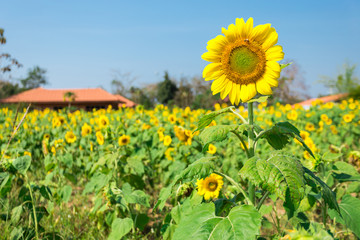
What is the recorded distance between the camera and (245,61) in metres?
1.56

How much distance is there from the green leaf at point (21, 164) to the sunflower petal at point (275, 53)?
1.64m

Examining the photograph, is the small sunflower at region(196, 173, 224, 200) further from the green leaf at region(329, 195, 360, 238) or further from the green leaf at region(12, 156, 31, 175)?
the green leaf at region(12, 156, 31, 175)

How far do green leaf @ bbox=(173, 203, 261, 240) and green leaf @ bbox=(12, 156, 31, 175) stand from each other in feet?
4.04

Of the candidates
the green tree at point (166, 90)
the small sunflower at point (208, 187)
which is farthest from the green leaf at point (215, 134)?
the green tree at point (166, 90)

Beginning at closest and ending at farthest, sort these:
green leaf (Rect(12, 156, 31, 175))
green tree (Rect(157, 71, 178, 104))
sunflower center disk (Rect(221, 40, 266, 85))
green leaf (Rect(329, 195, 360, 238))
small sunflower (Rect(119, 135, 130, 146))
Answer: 1. sunflower center disk (Rect(221, 40, 266, 85))
2. green leaf (Rect(329, 195, 360, 238))
3. green leaf (Rect(12, 156, 31, 175))
4. small sunflower (Rect(119, 135, 130, 146))
5. green tree (Rect(157, 71, 178, 104))

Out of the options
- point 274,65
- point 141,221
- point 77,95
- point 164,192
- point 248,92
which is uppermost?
point 77,95

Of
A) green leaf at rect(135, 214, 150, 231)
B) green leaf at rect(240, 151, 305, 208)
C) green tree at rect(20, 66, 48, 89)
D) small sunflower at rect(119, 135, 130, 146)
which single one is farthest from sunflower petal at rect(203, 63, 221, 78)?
green tree at rect(20, 66, 48, 89)

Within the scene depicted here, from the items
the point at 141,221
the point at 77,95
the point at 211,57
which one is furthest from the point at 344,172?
the point at 77,95

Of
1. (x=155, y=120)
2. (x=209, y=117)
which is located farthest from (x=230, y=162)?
(x=209, y=117)

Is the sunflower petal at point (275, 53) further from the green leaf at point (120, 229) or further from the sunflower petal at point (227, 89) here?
the green leaf at point (120, 229)

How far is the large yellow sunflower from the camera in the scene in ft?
5.02

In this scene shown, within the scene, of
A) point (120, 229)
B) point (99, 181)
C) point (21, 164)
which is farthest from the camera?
point (99, 181)

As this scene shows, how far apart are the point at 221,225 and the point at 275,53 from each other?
800mm

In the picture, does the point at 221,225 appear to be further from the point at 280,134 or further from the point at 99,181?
the point at 99,181
